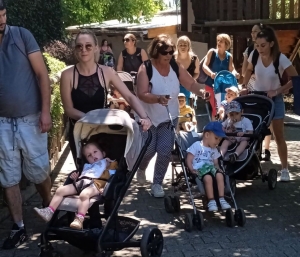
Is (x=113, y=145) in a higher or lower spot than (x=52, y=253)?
higher

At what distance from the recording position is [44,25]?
18.4m

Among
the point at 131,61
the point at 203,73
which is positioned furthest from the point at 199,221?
the point at 131,61

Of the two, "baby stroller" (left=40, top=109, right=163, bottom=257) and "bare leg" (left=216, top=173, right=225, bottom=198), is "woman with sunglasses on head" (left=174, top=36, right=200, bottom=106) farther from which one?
"baby stroller" (left=40, top=109, right=163, bottom=257)

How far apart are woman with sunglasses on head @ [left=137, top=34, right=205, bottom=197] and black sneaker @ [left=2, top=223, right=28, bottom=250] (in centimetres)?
211

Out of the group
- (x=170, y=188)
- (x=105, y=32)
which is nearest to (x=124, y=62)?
(x=170, y=188)

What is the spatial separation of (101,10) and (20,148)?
2327 cm

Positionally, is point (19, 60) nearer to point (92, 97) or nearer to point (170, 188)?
point (92, 97)

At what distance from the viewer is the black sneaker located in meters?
6.47

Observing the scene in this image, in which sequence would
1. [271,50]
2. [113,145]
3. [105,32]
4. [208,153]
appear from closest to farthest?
[113,145], [208,153], [271,50], [105,32]

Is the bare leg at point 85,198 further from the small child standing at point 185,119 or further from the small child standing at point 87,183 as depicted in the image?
the small child standing at point 185,119

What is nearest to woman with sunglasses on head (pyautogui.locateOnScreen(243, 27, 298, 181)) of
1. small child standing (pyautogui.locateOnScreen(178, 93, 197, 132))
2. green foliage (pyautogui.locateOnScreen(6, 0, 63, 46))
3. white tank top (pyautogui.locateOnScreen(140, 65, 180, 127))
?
small child standing (pyautogui.locateOnScreen(178, 93, 197, 132))

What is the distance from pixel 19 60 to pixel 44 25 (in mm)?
12269

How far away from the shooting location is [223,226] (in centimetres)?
718

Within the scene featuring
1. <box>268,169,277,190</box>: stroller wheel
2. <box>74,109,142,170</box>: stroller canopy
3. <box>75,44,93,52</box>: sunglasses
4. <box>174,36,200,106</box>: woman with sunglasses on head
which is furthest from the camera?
<box>174,36,200,106</box>: woman with sunglasses on head
